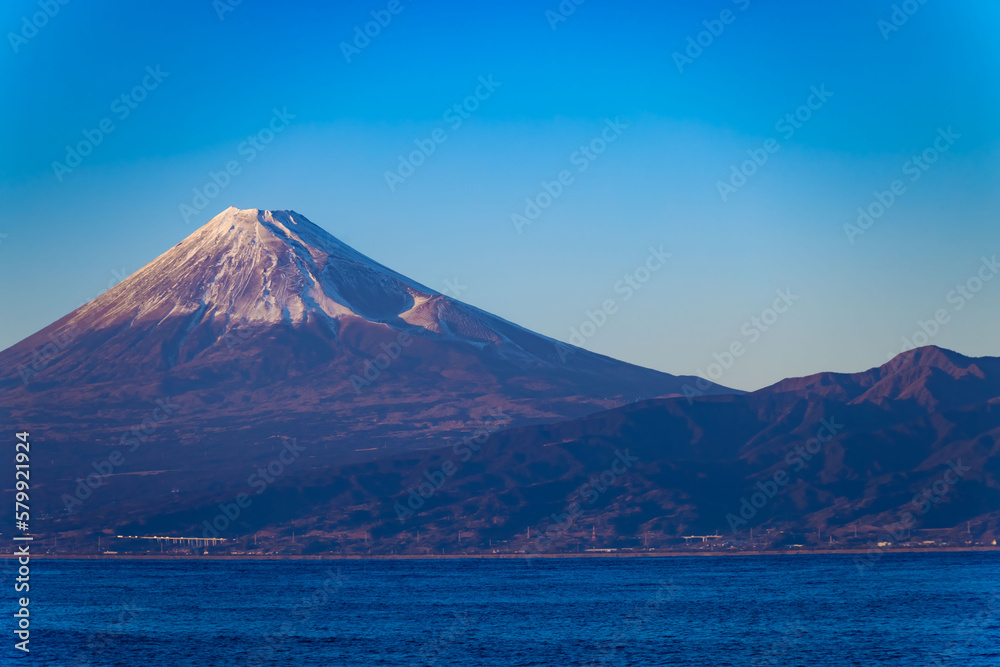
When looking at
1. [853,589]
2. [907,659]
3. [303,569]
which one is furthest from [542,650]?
[303,569]

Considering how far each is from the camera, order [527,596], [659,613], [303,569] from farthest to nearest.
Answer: [303,569], [527,596], [659,613]

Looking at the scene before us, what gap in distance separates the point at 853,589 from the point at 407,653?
233 ft

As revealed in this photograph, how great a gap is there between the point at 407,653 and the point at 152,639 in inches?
1009

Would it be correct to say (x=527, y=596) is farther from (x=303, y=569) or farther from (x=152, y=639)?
(x=303, y=569)

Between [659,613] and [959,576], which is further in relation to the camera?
[959,576]

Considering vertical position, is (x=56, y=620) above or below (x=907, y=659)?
above

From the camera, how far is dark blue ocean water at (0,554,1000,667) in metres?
88.4

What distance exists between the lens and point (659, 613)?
4528 inches

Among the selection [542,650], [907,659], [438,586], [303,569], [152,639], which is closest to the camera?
[907,659]

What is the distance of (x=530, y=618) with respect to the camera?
11256cm

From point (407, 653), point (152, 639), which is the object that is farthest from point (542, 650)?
point (152, 639)

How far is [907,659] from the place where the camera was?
84.6 meters

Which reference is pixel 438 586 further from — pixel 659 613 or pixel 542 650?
pixel 542 650

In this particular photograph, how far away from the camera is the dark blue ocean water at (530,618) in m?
88.4
